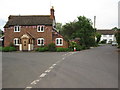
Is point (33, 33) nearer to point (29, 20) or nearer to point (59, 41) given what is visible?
point (29, 20)

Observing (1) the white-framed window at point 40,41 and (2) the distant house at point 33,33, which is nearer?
(2) the distant house at point 33,33

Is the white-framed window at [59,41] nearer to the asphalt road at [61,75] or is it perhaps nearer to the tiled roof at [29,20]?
the tiled roof at [29,20]

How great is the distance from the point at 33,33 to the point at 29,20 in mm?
3131

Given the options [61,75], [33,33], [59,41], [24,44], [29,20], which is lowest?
[61,75]

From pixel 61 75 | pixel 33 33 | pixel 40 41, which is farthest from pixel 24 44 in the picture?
pixel 61 75

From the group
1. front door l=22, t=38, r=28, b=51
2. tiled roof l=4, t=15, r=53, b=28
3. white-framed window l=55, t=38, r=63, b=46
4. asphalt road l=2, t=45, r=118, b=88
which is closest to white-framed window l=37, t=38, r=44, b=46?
front door l=22, t=38, r=28, b=51

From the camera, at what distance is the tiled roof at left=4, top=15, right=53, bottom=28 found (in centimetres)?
3509

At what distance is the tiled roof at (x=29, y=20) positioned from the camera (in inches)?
1382

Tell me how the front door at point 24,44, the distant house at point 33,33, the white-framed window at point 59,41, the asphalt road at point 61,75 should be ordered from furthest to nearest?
1. the white-framed window at point 59,41
2. the distant house at point 33,33
3. the front door at point 24,44
4. the asphalt road at point 61,75

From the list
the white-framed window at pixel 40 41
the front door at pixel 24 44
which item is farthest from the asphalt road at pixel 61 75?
the white-framed window at pixel 40 41

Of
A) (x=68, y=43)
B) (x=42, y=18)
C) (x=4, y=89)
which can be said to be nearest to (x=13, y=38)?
(x=42, y=18)

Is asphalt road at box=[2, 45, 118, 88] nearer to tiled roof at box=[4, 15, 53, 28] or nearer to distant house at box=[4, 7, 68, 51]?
distant house at box=[4, 7, 68, 51]

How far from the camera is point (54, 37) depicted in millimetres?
35031

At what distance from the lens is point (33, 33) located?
1389 inches
